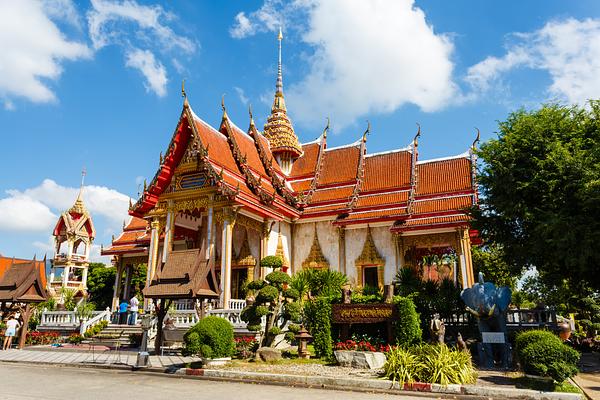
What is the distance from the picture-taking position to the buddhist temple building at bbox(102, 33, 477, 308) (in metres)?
16.6

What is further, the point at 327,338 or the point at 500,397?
the point at 327,338

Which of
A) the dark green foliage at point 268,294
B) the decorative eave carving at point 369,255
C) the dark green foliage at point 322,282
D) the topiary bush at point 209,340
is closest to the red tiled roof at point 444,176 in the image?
the decorative eave carving at point 369,255

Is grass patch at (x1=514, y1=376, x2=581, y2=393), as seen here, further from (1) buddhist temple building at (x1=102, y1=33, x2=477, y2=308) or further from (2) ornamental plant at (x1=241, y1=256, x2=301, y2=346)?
(1) buddhist temple building at (x1=102, y1=33, x2=477, y2=308)

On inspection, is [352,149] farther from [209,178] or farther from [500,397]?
[500,397]

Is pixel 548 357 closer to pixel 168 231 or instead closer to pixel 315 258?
pixel 315 258

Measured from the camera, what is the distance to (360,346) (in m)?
10.0

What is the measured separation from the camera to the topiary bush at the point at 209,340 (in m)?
8.98

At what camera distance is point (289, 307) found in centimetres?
1037

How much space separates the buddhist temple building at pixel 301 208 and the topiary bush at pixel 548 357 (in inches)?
346

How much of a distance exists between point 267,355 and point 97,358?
4845mm

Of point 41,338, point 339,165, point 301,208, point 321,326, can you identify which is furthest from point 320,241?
point 41,338

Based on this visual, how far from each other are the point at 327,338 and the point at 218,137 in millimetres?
11045

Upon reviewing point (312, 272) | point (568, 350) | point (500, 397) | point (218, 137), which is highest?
point (218, 137)

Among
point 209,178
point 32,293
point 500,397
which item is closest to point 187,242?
point 209,178
